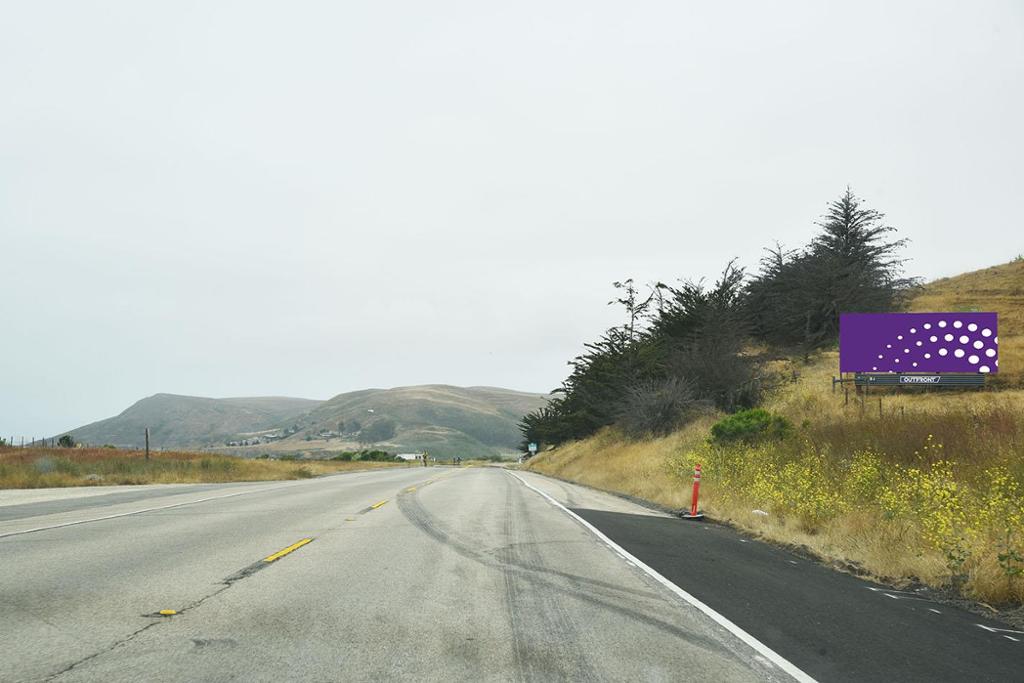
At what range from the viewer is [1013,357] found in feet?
104

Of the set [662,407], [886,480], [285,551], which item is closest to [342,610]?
[285,551]

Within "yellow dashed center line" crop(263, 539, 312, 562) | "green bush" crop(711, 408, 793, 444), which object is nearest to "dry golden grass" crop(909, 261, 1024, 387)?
"green bush" crop(711, 408, 793, 444)

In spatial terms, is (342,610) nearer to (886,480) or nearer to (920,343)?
(886,480)

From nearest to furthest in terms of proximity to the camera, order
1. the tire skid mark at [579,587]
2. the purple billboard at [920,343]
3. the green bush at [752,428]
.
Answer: the tire skid mark at [579,587]
the green bush at [752,428]
the purple billboard at [920,343]

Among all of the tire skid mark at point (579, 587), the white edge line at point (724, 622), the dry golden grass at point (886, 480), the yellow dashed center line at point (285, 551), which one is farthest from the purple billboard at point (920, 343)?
the yellow dashed center line at point (285, 551)

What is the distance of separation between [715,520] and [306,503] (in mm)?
10107

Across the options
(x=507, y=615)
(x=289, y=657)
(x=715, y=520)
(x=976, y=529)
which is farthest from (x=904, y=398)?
(x=289, y=657)

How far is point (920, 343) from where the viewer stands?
2439 cm

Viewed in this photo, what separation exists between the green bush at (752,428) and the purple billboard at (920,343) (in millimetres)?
3282

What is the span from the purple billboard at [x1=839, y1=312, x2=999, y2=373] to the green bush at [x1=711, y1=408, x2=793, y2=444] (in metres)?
3.28

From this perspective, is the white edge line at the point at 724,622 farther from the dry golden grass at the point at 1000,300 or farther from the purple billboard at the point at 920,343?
the dry golden grass at the point at 1000,300

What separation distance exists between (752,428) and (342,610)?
20.8 m

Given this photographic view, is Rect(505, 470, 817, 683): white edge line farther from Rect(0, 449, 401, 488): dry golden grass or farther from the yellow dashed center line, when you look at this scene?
Rect(0, 449, 401, 488): dry golden grass

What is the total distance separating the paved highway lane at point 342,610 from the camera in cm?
517
